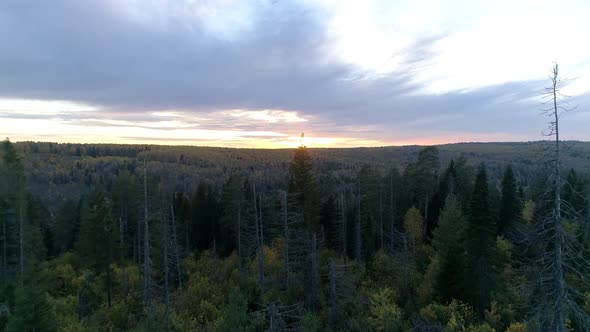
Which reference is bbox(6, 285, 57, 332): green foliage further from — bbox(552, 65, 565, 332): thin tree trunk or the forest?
bbox(552, 65, 565, 332): thin tree trunk

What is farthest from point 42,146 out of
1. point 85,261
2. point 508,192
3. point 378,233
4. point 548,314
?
point 548,314

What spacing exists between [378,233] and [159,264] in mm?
30107

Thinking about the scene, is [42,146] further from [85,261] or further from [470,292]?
[470,292]

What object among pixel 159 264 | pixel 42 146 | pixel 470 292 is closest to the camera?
pixel 470 292

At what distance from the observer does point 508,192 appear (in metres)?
44.3

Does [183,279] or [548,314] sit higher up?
[548,314]

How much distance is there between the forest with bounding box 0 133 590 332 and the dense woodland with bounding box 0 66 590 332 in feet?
0.50

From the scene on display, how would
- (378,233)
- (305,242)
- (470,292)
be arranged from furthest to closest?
(378,233) → (305,242) → (470,292)

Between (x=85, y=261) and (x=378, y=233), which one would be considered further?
(x=378, y=233)

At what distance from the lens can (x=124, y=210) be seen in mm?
56125

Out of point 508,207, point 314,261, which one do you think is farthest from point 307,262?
point 508,207

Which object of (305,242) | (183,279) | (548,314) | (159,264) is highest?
(548,314)

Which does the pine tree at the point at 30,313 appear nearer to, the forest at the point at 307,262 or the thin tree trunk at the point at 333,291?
the forest at the point at 307,262

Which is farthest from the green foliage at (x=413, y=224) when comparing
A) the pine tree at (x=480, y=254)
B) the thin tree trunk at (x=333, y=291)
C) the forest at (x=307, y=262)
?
the thin tree trunk at (x=333, y=291)
